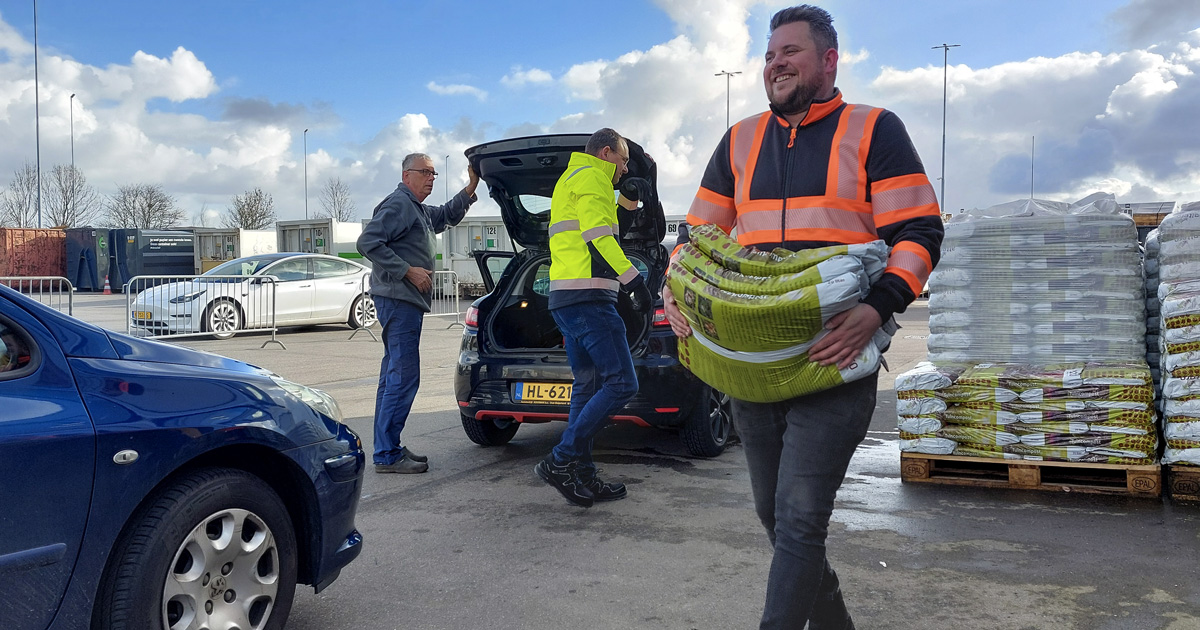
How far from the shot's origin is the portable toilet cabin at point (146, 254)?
3316 centimetres

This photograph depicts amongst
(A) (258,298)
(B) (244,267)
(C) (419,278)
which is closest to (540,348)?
(C) (419,278)

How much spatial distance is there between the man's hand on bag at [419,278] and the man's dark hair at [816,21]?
11.1 ft

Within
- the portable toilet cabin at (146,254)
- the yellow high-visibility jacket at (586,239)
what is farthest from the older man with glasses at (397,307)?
the portable toilet cabin at (146,254)

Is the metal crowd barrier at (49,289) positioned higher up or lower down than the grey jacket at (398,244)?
lower down

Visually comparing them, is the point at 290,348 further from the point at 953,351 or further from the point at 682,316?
the point at 682,316

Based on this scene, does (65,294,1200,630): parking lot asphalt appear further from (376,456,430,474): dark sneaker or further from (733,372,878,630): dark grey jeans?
(733,372,878,630): dark grey jeans

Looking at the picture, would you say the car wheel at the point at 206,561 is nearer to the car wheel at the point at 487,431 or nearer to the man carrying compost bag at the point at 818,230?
the man carrying compost bag at the point at 818,230

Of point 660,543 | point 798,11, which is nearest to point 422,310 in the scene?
point 660,543

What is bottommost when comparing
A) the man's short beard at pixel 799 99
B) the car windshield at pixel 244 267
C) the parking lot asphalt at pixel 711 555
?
the parking lot asphalt at pixel 711 555

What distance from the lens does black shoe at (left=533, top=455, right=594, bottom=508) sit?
183 inches

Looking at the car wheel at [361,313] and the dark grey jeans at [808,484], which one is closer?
the dark grey jeans at [808,484]

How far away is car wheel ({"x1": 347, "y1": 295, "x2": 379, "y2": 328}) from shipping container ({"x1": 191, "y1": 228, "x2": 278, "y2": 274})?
55.7 ft

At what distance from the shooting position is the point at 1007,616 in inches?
125

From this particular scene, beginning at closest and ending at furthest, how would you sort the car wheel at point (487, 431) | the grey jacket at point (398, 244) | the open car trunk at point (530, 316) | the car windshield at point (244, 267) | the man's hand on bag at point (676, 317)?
the man's hand on bag at point (676, 317)
the grey jacket at point (398, 244)
the open car trunk at point (530, 316)
the car wheel at point (487, 431)
the car windshield at point (244, 267)
